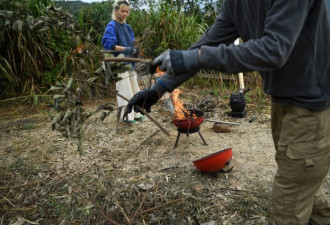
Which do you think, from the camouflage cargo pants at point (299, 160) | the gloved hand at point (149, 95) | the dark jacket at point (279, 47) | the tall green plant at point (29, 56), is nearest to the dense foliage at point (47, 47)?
the tall green plant at point (29, 56)

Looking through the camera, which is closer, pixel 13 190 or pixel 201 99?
pixel 13 190

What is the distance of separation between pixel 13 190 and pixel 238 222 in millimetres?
2195

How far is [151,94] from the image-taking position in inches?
79.6

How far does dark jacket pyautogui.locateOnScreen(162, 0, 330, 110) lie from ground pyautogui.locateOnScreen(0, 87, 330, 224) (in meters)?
0.87

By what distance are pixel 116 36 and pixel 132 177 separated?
2.31m

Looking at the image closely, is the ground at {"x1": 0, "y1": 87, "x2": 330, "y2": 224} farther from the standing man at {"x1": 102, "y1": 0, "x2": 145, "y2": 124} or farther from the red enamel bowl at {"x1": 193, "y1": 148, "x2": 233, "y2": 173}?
the standing man at {"x1": 102, "y1": 0, "x2": 145, "y2": 124}

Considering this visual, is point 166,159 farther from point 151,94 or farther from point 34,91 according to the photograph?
point 34,91

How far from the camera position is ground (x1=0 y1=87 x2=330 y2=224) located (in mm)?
2346

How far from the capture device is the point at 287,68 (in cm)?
162

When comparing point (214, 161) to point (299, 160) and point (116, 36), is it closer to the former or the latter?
point (299, 160)

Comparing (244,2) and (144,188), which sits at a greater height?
(244,2)

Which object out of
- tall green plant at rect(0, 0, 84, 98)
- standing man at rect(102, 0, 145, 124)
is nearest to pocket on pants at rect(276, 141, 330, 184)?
standing man at rect(102, 0, 145, 124)

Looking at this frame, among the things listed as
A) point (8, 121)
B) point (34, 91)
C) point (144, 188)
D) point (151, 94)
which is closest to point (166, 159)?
point (144, 188)

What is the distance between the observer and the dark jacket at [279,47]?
4.33 feet
